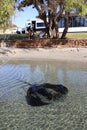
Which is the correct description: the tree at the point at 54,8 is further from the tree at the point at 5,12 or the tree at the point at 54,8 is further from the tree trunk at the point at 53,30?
the tree at the point at 5,12

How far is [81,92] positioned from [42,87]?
186 cm

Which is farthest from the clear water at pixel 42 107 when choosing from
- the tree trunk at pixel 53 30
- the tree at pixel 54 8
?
the tree trunk at pixel 53 30

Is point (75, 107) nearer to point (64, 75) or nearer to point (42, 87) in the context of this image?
point (42, 87)

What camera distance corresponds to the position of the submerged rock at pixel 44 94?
43.2ft

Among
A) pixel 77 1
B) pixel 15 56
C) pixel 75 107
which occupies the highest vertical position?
pixel 77 1

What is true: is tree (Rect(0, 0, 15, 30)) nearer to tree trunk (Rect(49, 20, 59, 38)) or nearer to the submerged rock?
the submerged rock

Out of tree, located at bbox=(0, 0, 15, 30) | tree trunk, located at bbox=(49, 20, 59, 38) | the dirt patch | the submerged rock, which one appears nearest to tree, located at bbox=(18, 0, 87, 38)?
tree trunk, located at bbox=(49, 20, 59, 38)

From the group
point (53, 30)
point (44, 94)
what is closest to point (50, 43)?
point (53, 30)

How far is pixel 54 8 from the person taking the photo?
2864 cm

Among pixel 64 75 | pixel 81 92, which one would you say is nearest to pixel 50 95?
pixel 81 92

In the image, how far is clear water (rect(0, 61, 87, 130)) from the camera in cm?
1099

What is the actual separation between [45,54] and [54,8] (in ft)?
12.6

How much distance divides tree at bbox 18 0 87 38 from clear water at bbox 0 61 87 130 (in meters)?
5.79

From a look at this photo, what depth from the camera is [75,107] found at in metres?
12.8
